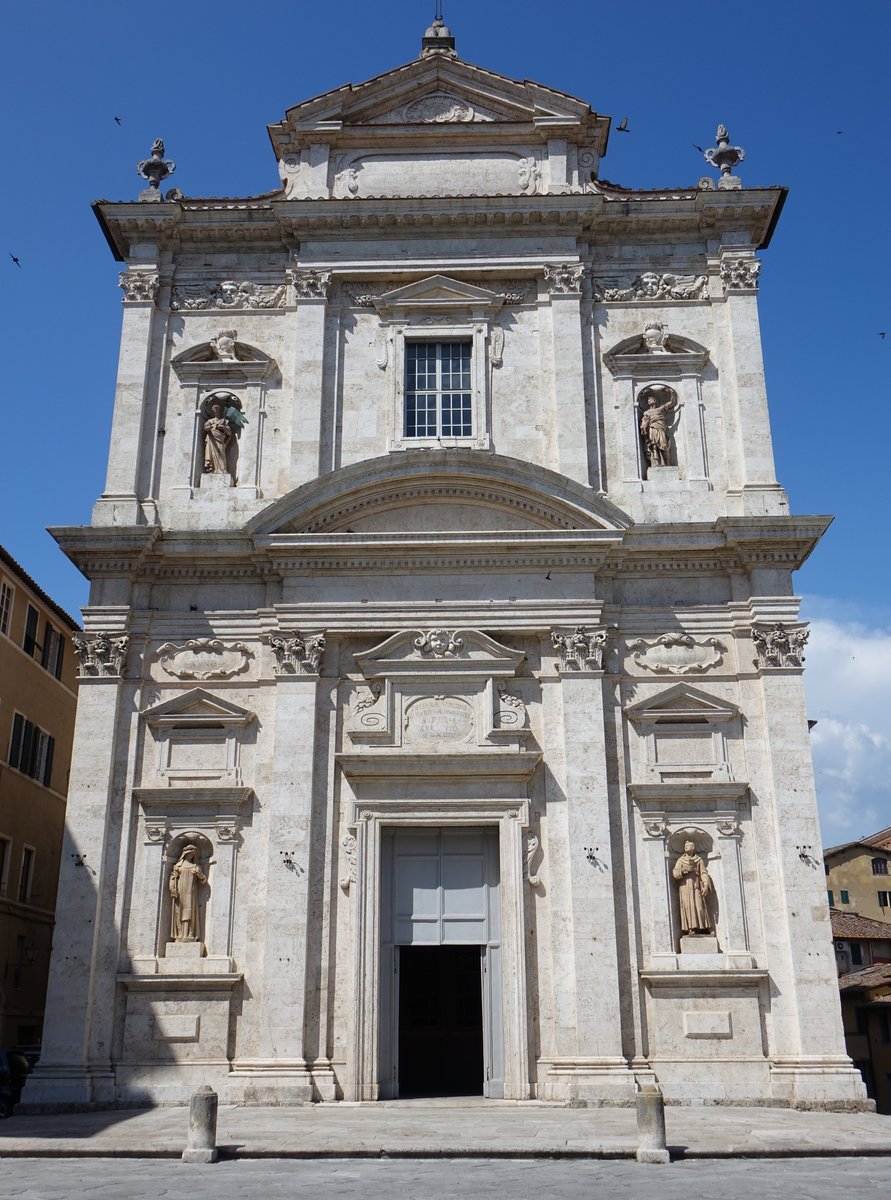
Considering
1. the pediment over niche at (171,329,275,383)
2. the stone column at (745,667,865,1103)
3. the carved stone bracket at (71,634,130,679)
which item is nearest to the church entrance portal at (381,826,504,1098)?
the stone column at (745,667,865,1103)

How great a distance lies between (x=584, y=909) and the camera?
61.3ft

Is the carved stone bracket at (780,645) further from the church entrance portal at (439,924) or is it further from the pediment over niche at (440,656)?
the church entrance portal at (439,924)

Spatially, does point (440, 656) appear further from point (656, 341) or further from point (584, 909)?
point (656, 341)

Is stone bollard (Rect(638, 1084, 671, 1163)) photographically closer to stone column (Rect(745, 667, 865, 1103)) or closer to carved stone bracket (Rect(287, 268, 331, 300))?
stone column (Rect(745, 667, 865, 1103))

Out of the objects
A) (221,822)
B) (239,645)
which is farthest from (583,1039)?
(239,645)

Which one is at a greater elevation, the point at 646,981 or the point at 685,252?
the point at 685,252

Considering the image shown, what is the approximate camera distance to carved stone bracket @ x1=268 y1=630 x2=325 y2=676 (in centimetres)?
2005

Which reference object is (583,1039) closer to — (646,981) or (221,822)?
(646,981)

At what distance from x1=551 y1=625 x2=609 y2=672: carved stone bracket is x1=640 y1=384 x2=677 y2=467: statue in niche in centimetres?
372

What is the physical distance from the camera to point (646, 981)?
18.6 m

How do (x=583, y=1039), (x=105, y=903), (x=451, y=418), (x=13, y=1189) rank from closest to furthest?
1. (x=13, y=1189)
2. (x=583, y=1039)
3. (x=105, y=903)
4. (x=451, y=418)

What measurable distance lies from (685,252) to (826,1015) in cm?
1372

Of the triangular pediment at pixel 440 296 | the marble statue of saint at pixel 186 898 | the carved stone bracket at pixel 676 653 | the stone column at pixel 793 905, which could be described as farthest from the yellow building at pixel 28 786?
the stone column at pixel 793 905

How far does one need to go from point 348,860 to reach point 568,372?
940 cm
